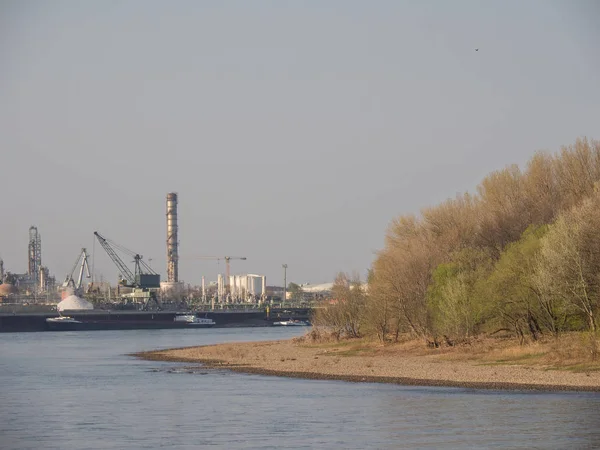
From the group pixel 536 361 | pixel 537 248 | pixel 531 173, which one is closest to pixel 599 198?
pixel 537 248

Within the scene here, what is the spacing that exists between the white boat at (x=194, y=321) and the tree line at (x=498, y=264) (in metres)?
99.1

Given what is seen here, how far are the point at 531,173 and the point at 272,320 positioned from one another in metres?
125

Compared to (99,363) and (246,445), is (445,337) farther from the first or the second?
(246,445)

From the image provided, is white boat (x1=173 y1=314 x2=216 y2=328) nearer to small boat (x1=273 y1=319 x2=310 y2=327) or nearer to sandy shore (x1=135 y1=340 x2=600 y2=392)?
small boat (x1=273 y1=319 x2=310 y2=327)

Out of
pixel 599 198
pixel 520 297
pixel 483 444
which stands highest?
pixel 599 198

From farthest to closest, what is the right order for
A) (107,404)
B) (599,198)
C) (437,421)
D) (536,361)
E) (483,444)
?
1. (599,198)
2. (536,361)
3. (107,404)
4. (437,421)
5. (483,444)

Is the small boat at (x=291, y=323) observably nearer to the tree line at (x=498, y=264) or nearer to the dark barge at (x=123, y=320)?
the dark barge at (x=123, y=320)

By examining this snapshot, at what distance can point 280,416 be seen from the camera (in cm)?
3916

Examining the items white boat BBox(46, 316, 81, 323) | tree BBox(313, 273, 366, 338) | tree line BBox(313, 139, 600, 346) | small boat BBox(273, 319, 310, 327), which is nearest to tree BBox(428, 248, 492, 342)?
tree line BBox(313, 139, 600, 346)

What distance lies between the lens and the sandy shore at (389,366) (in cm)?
4784

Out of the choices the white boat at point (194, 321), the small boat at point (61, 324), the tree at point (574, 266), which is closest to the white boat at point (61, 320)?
the small boat at point (61, 324)

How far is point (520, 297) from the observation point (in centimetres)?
5997

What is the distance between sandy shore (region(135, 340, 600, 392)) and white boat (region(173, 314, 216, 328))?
99.7 metres

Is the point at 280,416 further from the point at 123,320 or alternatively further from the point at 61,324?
the point at 123,320
